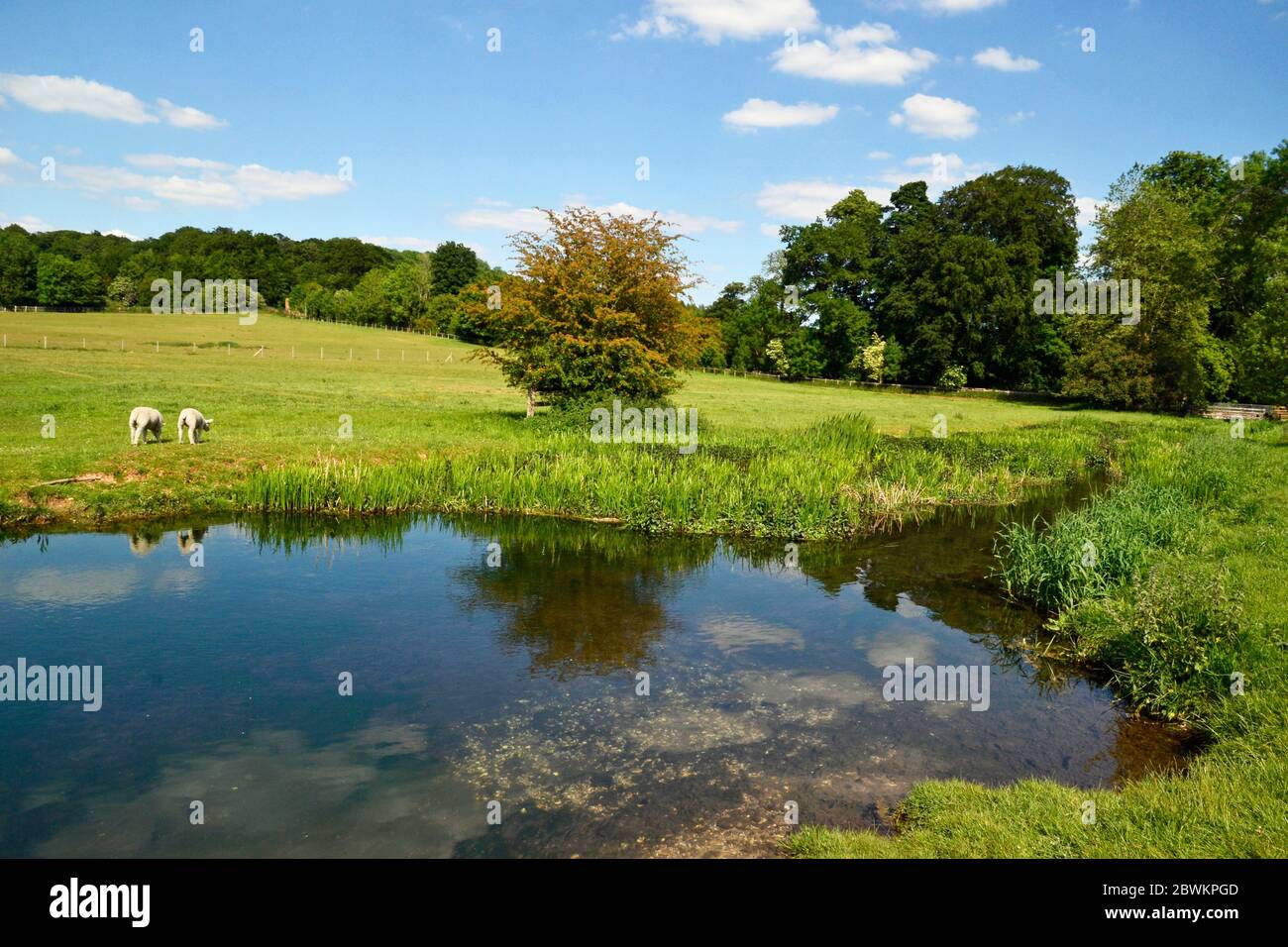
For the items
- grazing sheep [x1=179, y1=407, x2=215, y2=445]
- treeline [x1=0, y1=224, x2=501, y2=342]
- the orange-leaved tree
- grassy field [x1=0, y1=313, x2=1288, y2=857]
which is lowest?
grassy field [x1=0, y1=313, x2=1288, y2=857]

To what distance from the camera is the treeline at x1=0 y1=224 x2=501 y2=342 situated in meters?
98.8

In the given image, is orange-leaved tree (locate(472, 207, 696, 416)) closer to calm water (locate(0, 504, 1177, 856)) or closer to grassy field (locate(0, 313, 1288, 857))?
grassy field (locate(0, 313, 1288, 857))

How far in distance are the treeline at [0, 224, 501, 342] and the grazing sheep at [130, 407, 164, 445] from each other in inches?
2517

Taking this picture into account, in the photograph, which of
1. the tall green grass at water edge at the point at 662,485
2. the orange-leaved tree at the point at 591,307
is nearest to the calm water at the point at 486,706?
the tall green grass at water edge at the point at 662,485

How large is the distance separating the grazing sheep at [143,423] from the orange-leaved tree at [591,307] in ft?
34.0

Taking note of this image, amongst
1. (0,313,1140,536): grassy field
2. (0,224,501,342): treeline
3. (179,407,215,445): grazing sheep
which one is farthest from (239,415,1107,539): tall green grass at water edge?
(0,224,501,342): treeline

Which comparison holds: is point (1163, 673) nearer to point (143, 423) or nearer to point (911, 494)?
point (911, 494)

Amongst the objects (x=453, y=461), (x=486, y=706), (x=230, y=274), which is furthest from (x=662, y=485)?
(x=230, y=274)

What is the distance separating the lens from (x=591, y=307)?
87.6 feet

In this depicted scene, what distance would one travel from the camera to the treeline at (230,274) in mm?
98812

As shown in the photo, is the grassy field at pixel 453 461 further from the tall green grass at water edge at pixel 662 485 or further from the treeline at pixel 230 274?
the treeline at pixel 230 274

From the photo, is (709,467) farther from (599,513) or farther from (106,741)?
(106,741)

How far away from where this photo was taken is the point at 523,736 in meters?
8.54
